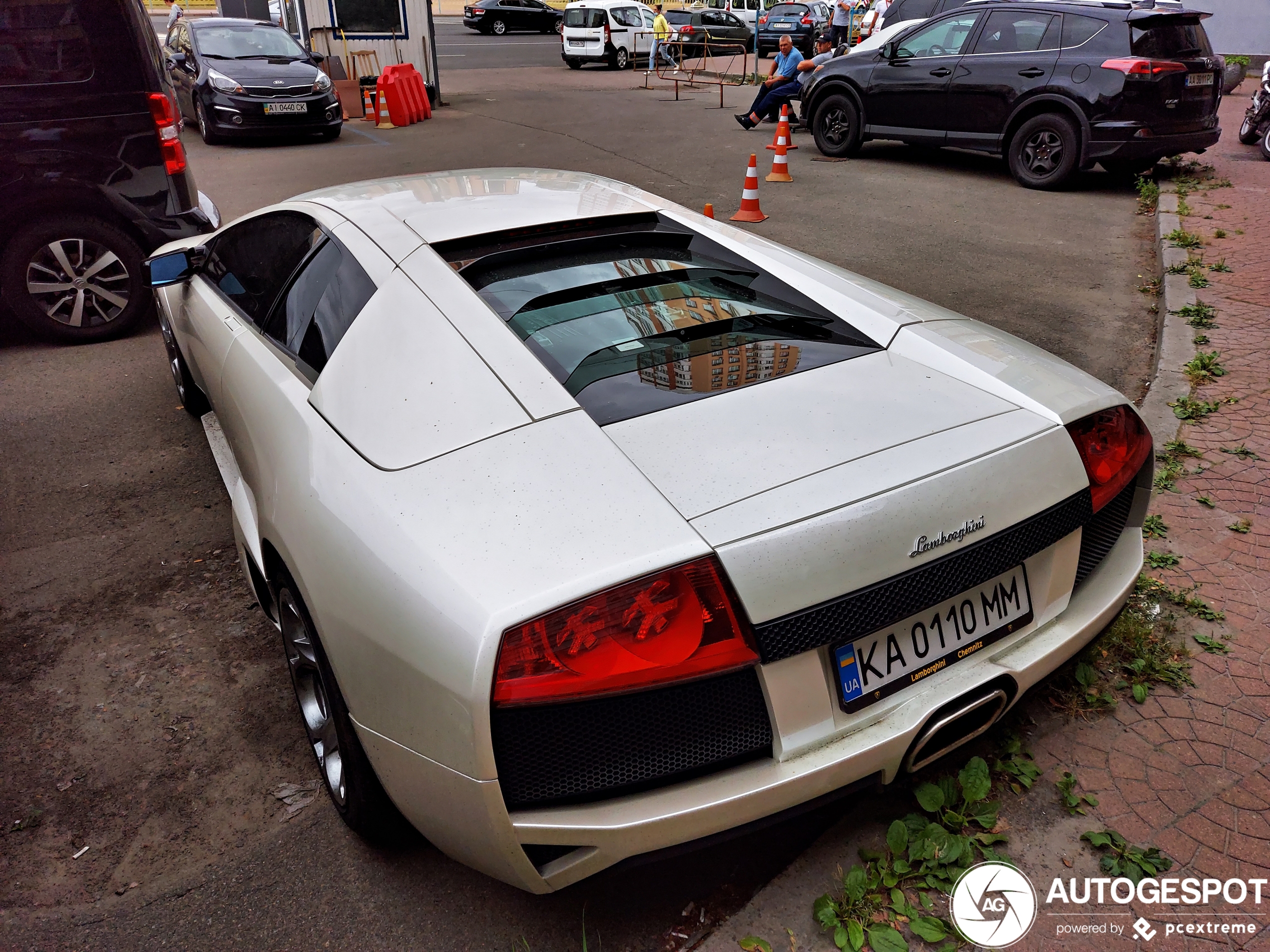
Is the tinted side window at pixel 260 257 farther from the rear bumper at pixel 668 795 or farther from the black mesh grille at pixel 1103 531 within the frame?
the black mesh grille at pixel 1103 531

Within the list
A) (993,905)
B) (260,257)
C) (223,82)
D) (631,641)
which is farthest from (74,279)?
(223,82)

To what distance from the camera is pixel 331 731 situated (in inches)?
93.9

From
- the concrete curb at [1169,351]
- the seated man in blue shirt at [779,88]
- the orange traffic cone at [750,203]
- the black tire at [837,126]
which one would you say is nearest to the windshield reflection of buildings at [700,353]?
the concrete curb at [1169,351]

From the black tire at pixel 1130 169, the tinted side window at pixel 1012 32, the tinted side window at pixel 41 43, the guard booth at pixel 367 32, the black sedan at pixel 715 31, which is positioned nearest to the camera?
the tinted side window at pixel 41 43

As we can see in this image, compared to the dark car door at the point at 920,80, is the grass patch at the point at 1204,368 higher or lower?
lower

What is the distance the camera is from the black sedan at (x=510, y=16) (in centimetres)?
3456

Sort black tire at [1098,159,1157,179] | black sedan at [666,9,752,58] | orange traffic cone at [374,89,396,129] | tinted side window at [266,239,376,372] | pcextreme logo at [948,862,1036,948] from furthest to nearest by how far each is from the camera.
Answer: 1. black sedan at [666,9,752,58]
2. orange traffic cone at [374,89,396,129]
3. black tire at [1098,159,1157,179]
4. tinted side window at [266,239,376,372]
5. pcextreme logo at [948,862,1036,948]

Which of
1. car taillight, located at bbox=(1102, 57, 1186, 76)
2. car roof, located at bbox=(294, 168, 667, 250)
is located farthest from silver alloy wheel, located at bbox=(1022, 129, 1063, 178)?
car roof, located at bbox=(294, 168, 667, 250)

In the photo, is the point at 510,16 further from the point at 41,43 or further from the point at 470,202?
the point at 470,202

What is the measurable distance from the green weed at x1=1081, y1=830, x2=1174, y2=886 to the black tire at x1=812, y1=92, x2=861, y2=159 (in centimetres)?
1072

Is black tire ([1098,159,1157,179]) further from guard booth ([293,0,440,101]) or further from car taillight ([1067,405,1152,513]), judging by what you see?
guard booth ([293,0,440,101])

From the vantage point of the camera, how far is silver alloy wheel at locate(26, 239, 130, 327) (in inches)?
226

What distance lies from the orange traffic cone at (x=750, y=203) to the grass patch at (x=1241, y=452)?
17.2 ft

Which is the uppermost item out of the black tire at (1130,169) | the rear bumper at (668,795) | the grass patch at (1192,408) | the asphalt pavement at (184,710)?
the rear bumper at (668,795)
